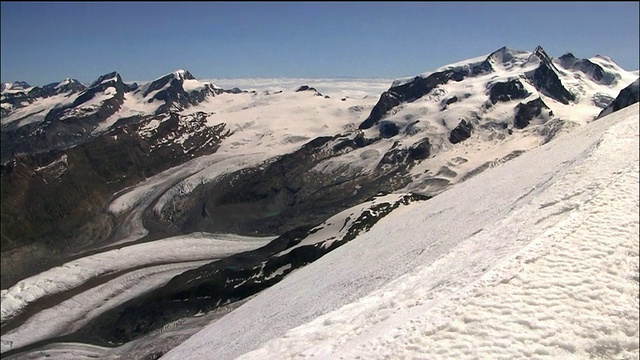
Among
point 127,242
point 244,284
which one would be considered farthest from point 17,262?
point 244,284

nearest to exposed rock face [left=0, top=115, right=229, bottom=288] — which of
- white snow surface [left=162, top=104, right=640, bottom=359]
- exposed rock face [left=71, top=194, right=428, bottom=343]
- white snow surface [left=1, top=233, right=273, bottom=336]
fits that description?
white snow surface [left=1, top=233, right=273, bottom=336]

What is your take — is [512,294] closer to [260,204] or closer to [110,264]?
[110,264]

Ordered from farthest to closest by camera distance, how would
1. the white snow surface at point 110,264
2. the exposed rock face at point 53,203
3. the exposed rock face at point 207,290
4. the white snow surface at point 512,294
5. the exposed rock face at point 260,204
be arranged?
the exposed rock face at point 260,204 → the exposed rock face at point 53,203 → the white snow surface at point 110,264 → the exposed rock face at point 207,290 → the white snow surface at point 512,294

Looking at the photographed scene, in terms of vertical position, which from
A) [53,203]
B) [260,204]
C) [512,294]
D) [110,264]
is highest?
[53,203]

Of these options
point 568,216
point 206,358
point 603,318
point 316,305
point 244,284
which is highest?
point 568,216

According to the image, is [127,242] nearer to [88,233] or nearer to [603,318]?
[88,233]

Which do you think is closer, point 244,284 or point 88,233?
point 244,284

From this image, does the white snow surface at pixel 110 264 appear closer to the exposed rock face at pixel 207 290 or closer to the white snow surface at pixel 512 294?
the exposed rock face at pixel 207 290

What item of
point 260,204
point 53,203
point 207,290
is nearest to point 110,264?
point 207,290

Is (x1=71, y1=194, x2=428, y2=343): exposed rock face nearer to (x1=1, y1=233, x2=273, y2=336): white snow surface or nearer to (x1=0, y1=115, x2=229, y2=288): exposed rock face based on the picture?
(x1=1, y1=233, x2=273, y2=336): white snow surface

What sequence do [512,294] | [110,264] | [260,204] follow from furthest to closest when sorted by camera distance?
[260,204]
[110,264]
[512,294]

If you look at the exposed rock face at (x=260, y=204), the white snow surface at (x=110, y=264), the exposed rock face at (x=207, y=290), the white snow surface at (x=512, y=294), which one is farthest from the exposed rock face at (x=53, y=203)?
the white snow surface at (x=512, y=294)
